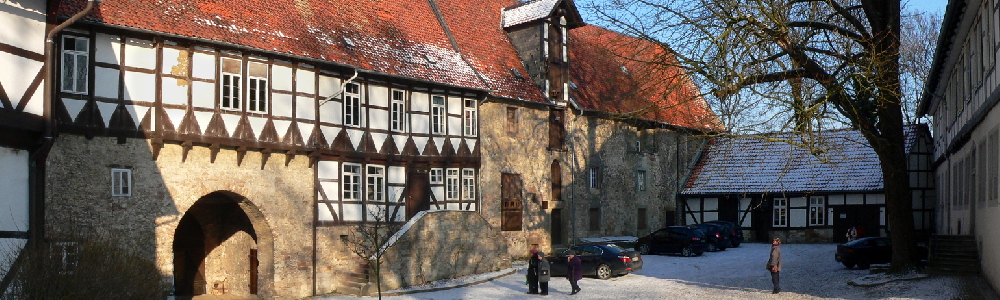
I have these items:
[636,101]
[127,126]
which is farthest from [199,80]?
[636,101]

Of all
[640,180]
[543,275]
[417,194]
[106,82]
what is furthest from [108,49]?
[640,180]

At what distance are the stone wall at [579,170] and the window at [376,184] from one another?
4.79m

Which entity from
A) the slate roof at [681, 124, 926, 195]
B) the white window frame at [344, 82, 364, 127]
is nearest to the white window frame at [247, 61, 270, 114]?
the white window frame at [344, 82, 364, 127]

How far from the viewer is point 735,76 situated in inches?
721

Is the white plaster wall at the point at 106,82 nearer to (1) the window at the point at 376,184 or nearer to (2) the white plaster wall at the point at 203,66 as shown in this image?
(2) the white plaster wall at the point at 203,66

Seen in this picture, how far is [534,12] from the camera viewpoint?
33656mm

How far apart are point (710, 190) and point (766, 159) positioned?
325cm

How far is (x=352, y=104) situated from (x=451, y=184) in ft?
16.3

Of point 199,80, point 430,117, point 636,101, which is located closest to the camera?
point 199,80

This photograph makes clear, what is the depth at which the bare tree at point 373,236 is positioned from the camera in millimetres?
23047

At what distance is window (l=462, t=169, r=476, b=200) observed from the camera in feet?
93.9

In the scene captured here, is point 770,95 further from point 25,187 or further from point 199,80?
point 25,187

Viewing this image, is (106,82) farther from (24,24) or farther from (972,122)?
(972,122)

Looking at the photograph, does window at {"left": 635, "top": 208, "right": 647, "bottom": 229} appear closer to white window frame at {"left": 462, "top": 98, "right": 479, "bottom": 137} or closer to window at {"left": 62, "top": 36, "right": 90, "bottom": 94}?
white window frame at {"left": 462, "top": 98, "right": 479, "bottom": 137}
